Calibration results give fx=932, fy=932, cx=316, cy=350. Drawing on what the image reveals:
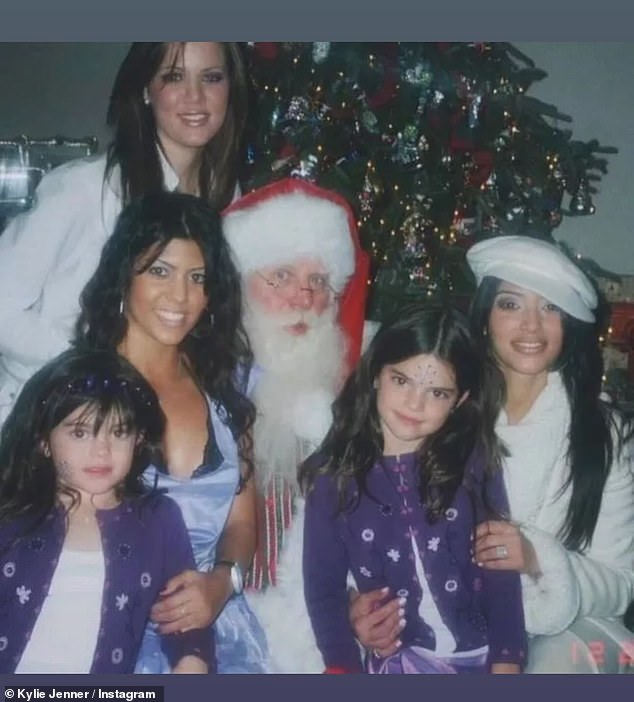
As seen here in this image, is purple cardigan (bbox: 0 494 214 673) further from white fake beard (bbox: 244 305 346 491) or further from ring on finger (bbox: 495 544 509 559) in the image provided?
ring on finger (bbox: 495 544 509 559)

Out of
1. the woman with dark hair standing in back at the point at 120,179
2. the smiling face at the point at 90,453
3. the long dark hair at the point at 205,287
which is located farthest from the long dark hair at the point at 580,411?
the smiling face at the point at 90,453

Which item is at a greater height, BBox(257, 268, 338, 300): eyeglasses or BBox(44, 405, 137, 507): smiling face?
BBox(257, 268, 338, 300): eyeglasses

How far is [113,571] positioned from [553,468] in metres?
0.84

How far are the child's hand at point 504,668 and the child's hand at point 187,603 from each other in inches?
20.8

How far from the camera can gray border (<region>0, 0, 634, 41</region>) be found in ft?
5.68

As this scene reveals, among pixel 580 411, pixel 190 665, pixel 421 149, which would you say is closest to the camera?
pixel 190 665

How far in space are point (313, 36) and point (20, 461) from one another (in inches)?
37.7

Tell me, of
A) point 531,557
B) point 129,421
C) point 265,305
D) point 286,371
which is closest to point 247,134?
point 265,305

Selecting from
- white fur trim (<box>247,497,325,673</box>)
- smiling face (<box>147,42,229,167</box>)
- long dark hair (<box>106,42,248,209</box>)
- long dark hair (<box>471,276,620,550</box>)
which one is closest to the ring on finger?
long dark hair (<box>471,276,620,550</box>)

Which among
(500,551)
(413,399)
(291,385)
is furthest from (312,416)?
(500,551)

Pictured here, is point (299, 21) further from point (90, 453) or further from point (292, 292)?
point (90, 453)

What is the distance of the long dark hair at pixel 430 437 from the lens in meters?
1.71

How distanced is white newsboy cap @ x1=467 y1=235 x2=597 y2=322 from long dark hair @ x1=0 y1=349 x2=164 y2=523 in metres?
0.71

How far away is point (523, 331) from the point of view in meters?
1.76
